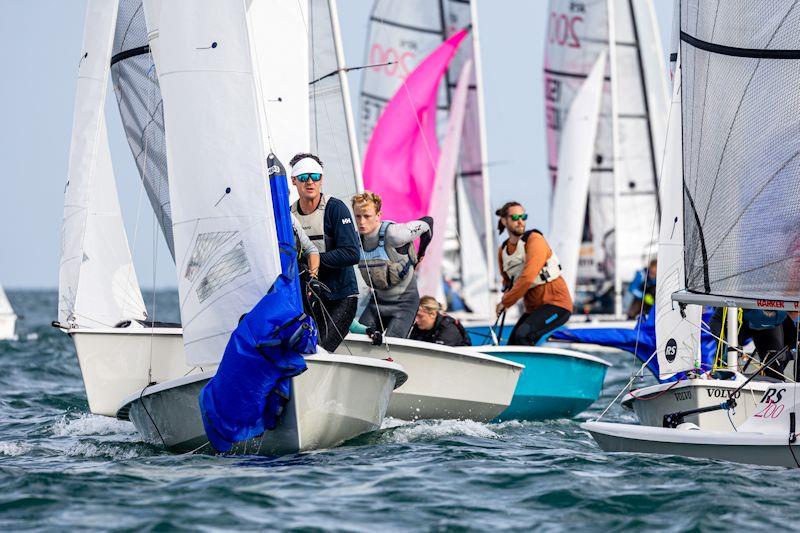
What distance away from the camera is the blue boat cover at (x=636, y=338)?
8917mm

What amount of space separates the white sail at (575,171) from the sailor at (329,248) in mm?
12726

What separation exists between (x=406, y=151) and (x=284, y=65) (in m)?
4.44

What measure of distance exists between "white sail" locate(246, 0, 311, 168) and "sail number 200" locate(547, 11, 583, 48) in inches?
545

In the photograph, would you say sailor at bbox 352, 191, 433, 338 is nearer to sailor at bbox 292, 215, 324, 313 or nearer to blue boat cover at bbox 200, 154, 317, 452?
sailor at bbox 292, 215, 324, 313

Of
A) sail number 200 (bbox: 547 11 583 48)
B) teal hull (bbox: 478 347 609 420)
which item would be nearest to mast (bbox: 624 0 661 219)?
sail number 200 (bbox: 547 11 583 48)

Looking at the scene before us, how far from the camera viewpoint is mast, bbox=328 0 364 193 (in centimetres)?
1095

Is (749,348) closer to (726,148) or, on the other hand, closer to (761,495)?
(726,148)

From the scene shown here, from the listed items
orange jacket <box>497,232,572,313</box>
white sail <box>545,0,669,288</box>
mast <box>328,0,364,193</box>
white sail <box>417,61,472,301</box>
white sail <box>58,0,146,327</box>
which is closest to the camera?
white sail <box>58,0,146,327</box>

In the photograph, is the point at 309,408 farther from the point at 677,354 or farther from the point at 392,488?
the point at 677,354

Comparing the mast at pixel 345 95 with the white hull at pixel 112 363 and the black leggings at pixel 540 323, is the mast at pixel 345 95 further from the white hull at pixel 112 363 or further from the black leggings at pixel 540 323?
the white hull at pixel 112 363

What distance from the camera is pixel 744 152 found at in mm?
6965

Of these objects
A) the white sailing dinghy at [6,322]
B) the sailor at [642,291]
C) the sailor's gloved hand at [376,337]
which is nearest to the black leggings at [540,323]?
the sailor's gloved hand at [376,337]

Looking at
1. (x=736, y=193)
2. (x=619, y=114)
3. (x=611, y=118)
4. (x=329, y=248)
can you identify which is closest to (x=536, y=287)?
(x=329, y=248)

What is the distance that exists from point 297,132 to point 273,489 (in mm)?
4120
